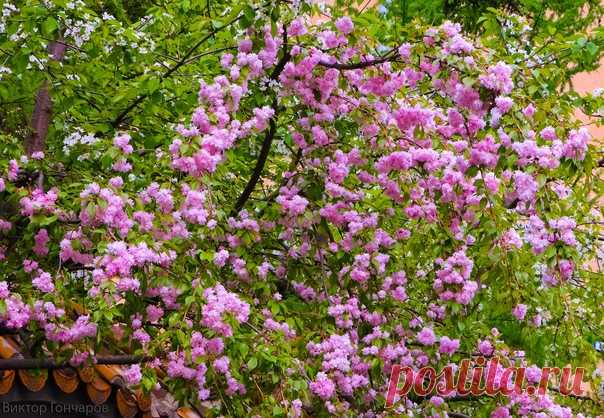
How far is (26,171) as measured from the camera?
16.3ft

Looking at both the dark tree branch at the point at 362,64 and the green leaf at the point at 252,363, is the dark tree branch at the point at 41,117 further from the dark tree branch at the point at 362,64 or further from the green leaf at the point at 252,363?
the green leaf at the point at 252,363

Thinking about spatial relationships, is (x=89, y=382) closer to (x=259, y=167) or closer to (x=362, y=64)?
(x=259, y=167)

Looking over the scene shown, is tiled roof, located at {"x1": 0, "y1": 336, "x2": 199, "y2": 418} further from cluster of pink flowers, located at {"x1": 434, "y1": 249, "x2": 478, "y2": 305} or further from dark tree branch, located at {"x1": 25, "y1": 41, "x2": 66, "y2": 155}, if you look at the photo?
cluster of pink flowers, located at {"x1": 434, "y1": 249, "x2": 478, "y2": 305}

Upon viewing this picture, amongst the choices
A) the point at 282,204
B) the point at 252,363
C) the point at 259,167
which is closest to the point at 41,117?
the point at 259,167

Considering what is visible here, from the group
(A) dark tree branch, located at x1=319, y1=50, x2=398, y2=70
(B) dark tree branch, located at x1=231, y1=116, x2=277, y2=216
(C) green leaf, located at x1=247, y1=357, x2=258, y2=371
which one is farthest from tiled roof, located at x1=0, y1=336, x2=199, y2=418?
(A) dark tree branch, located at x1=319, y1=50, x2=398, y2=70

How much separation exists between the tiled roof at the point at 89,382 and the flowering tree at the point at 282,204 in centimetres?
18

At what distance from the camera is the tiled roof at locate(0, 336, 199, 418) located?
4518 millimetres

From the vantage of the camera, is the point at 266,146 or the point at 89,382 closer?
the point at 89,382

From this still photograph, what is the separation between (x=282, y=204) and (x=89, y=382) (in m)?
1.60

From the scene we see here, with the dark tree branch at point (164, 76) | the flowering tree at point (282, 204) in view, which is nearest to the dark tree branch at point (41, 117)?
the flowering tree at point (282, 204)

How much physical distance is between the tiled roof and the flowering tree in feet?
0.59

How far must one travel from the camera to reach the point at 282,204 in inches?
217

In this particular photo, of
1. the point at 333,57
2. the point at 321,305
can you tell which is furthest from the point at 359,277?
the point at 333,57

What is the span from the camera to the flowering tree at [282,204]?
4.46 m
